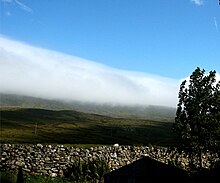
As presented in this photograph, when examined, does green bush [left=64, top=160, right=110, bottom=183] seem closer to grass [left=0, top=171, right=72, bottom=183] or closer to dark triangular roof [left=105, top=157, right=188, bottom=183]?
grass [left=0, top=171, right=72, bottom=183]

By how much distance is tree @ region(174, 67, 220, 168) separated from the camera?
34938 mm

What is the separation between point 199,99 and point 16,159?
18.2 metres

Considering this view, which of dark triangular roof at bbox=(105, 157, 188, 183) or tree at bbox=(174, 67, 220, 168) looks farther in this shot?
tree at bbox=(174, 67, 220, 168)

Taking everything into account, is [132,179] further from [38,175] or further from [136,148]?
[136,148]

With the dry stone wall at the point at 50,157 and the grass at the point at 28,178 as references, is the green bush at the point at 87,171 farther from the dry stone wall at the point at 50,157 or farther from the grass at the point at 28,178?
the grass at the point at 28,178

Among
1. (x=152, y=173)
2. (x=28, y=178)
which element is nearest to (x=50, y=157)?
(x=28, y=178)

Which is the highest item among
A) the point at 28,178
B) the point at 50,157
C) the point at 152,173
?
the point at 152,173

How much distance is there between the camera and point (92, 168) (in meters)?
39.2

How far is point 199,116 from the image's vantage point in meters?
35.2

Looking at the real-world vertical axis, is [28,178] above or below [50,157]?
below

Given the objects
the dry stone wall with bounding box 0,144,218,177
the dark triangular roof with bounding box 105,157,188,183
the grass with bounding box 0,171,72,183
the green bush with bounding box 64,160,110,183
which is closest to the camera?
the dark triangular roof with bounding box 105,157,188,183

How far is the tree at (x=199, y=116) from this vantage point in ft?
115

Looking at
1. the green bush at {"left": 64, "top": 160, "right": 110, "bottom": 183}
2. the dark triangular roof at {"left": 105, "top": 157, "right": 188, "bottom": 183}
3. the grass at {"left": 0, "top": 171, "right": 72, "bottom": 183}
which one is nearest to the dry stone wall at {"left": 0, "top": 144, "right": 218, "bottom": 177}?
the green bush at {"left": 64, "top": 160, "right": 110, "bottom": 183}

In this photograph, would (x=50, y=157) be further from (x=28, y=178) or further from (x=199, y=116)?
(x=199, y=116)
